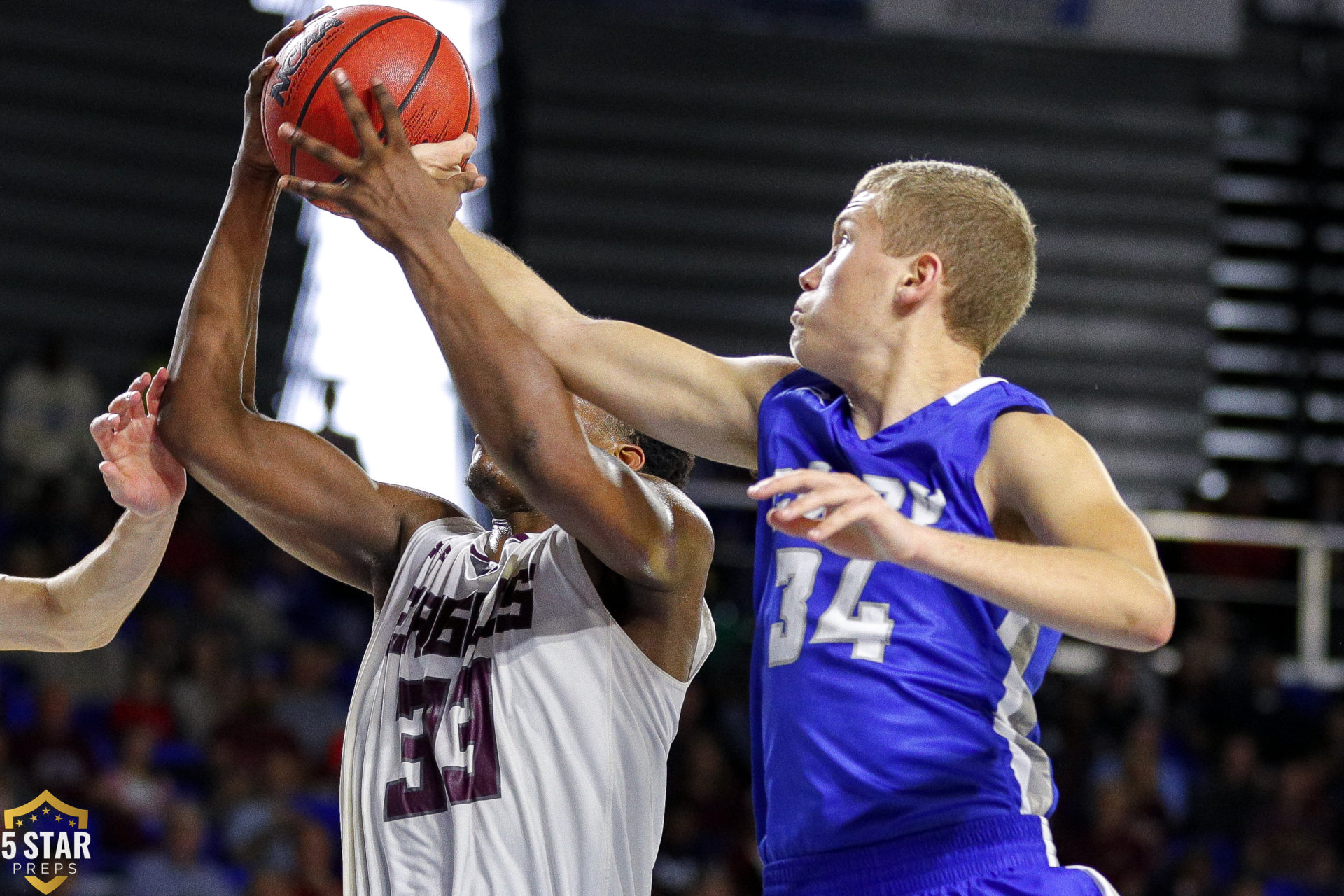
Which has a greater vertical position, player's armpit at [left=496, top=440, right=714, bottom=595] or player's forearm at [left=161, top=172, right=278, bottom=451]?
player's forearm at [left=161, top=172, right=278, bottom=451]

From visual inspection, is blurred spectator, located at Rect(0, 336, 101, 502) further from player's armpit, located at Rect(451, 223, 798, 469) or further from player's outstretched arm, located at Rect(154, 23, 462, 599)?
player's armpit, located at Rect(451, 223, 798, 469)

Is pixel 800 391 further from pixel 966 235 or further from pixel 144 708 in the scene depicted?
pixel 144 708

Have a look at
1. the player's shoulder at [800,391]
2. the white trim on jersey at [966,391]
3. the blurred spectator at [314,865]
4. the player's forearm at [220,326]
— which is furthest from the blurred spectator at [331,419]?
the blurred spectator at [314,865]

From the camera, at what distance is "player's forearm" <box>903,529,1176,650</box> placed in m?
2.01

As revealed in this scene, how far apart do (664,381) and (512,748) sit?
0.74 m

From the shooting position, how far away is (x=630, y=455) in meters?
3.15

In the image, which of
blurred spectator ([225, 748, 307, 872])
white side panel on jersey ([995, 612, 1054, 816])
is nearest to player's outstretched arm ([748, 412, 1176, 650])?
white side panel on jersey ([995, 612, 1054, 816])

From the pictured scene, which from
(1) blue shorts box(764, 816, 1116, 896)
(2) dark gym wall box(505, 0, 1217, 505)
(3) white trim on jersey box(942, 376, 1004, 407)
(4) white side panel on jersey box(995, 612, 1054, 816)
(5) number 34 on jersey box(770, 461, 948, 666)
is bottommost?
(1) blue shorts box(764, 816, 1116, 896)

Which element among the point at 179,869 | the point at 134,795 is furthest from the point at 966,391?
the point at 134,795

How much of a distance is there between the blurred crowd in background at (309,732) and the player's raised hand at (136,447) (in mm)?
4347

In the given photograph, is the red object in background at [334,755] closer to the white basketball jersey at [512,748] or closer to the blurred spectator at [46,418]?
the blurred spectator at [46,418]

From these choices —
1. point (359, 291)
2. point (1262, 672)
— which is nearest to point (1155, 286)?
point (1262, 672)

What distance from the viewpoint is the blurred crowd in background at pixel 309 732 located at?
7.47 metres

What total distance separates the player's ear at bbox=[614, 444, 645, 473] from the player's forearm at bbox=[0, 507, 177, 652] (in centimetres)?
98
